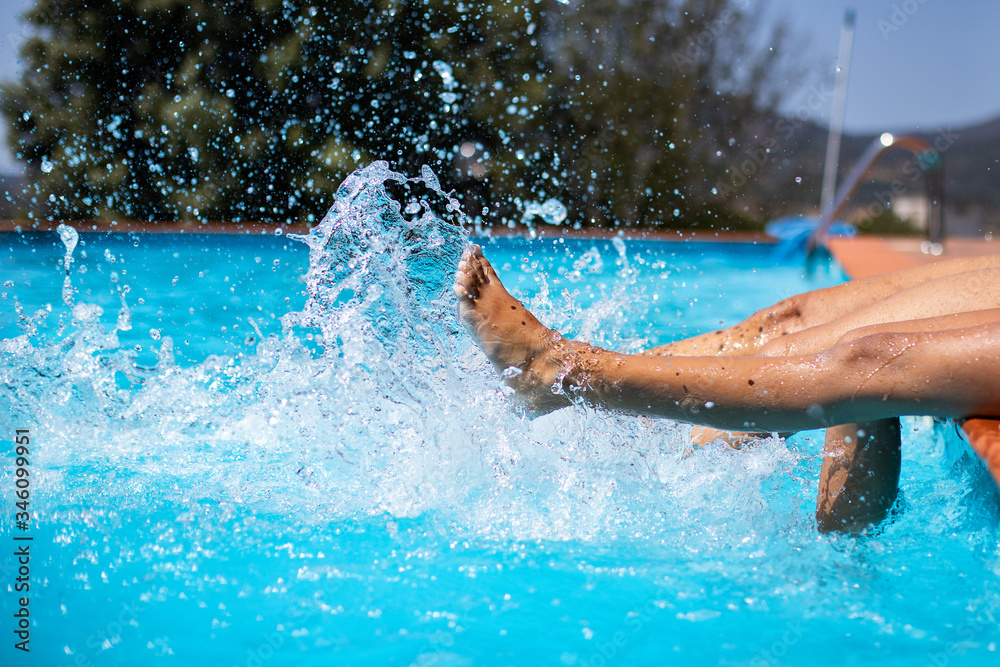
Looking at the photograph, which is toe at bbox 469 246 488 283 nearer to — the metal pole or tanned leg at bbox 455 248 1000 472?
tanned leg at bbox 455 248 1000 472

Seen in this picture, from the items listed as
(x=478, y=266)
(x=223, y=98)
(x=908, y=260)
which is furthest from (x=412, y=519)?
(x=223, y=98)

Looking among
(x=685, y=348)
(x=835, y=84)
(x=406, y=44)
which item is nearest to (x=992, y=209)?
(x=835, y=84)

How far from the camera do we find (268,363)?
90.6 inches

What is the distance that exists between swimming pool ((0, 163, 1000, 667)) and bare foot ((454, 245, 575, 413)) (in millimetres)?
229

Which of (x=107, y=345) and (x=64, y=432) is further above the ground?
(x=107, y=345)

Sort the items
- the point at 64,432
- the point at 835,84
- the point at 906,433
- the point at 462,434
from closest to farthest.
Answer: the point at 462,434 < the point at 64,432 < the point at 906,433 < the point at 835,84

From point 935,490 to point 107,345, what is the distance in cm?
226

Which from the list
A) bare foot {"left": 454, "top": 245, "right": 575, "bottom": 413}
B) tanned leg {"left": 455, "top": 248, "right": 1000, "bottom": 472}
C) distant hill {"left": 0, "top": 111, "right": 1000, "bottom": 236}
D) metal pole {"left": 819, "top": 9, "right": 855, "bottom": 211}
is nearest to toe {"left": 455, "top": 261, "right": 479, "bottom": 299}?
bare foot {"left": 454, "top": 245, "right": 575, "bottom": 413}

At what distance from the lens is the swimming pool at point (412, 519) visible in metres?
1.31

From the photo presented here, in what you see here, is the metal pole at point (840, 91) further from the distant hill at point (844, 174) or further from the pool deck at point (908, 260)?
the pool deck at point (908, 260)

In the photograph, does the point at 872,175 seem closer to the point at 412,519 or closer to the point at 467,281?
the point at 467,281

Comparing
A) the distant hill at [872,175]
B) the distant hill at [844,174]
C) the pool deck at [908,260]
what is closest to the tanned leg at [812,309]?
the pool deck at [908,260]

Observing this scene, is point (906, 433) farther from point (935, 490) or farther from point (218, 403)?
point (218, 403)

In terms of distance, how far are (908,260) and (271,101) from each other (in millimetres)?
5025
